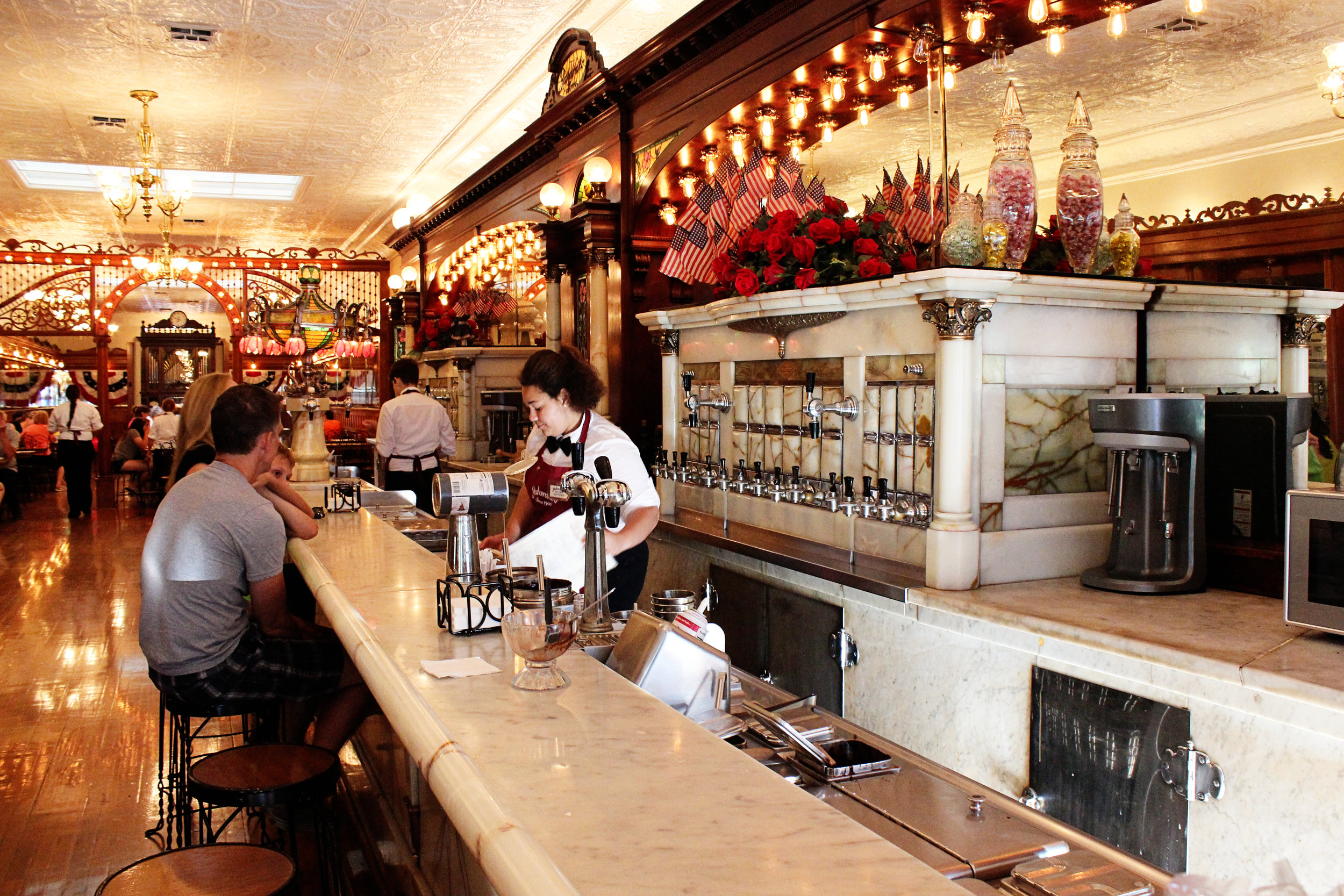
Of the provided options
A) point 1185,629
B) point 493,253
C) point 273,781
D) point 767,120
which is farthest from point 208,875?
point 493,253

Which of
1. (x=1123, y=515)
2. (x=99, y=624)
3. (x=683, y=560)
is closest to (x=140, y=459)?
(x=99, y=624)

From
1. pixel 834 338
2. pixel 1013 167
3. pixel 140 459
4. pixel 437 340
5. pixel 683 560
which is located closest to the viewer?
pixel 1013 167

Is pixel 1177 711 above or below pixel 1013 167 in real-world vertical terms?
below

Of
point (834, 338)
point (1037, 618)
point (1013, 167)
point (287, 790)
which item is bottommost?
point (287, 790)

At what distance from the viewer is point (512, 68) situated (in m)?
7.98

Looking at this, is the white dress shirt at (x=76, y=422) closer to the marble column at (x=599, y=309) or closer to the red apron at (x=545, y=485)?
the marble column at (x=599, y=309)

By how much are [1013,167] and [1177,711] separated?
201 cm

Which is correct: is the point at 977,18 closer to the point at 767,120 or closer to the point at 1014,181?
the point at 1014,181

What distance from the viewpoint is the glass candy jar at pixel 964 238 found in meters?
3.64

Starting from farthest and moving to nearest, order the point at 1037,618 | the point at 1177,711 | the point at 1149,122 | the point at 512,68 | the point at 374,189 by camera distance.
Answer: the point at 374,189, the point at 1149,122, the point at 512,68, the point at 1037,618, the point at 1177,711

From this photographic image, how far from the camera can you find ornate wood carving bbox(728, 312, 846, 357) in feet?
14.3

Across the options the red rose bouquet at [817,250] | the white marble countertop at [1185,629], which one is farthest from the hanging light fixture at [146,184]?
the white marble countertop at [1185,629]

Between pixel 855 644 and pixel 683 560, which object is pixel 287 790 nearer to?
pixel 855 644

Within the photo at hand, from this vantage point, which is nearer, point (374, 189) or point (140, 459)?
point (374, 189)
